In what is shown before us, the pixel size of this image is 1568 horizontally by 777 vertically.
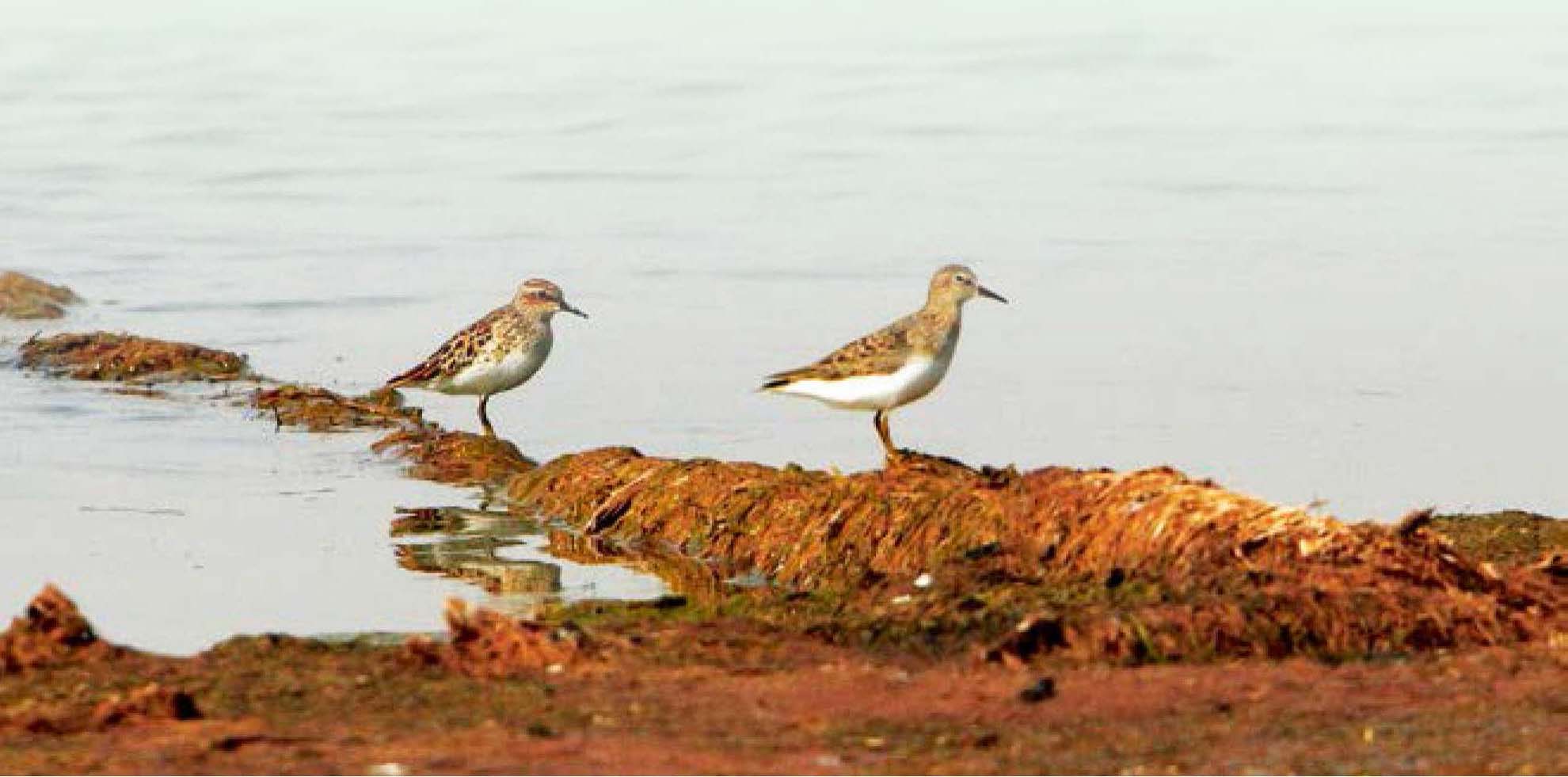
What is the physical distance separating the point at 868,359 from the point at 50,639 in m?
5.42

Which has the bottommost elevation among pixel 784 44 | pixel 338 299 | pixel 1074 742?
pixel 1074 742

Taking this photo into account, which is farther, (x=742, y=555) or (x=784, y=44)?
(x=784, y=44)

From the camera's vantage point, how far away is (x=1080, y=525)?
11531 millimetres

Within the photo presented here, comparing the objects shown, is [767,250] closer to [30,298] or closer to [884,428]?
[30,298]

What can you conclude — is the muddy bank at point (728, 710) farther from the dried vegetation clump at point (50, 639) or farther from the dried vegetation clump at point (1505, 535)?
the dried vegetation clump at point (1505, 535)

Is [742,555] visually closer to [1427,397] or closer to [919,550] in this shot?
[919,550]

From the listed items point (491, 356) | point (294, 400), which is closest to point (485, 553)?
point (491, 356)

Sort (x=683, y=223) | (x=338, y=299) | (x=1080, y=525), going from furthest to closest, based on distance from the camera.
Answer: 1. (x=683, y=223)
2. (x=338, y=299)
3. (x=1080, y=525)

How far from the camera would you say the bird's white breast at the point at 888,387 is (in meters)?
14.3

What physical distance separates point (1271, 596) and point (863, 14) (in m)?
32.0

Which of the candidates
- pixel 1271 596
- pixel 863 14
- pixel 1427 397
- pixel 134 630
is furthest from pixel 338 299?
pixel 863 14

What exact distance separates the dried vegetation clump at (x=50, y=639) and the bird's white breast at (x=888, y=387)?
5.16m

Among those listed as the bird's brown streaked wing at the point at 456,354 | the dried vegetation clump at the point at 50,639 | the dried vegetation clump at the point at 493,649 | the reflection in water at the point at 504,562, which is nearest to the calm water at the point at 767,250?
the reflection in water at the point at 504,562

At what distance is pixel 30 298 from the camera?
2184 cm
